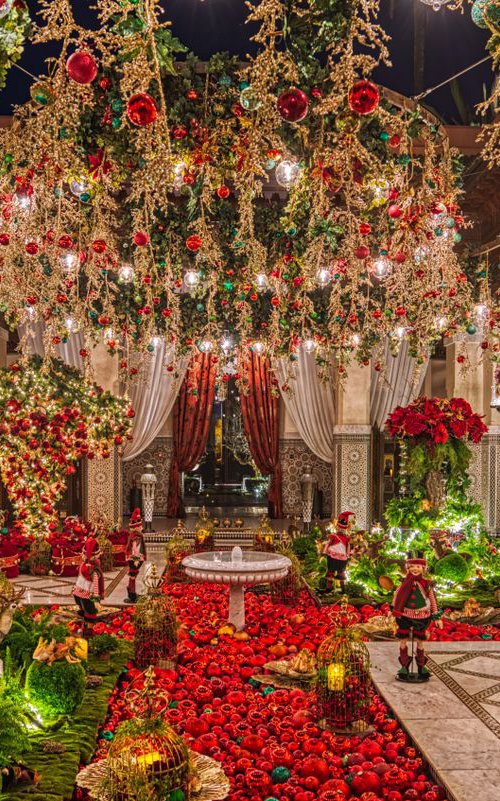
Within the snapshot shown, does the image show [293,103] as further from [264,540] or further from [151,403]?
[151,403]

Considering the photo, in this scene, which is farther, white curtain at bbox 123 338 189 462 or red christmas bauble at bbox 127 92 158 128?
white curtain at bbox 123 338 189 462

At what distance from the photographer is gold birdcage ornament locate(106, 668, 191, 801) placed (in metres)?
2.76

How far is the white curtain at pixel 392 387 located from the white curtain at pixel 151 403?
3006 mm

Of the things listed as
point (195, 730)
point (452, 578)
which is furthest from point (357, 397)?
point (195, 730)

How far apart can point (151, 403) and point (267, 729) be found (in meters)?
8.18

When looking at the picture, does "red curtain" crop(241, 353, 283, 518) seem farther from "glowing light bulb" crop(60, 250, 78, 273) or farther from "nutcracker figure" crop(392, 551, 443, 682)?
"nutcracker figure" crop(392, 551, 443, 682)

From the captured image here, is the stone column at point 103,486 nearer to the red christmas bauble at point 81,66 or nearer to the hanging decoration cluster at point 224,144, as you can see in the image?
the hanging decoration cluster at point 224,144

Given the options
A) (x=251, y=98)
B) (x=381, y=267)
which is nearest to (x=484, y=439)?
(x=381, y=267)

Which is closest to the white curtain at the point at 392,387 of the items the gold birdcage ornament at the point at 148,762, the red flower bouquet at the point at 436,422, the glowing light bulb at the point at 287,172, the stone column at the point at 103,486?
the stone column at the point at 103,486

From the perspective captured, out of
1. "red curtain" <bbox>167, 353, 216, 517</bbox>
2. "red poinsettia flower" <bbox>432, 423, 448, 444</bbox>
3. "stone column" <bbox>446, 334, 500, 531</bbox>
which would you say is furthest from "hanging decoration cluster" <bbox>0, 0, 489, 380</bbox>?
"red curtain" <bbox>167, 353, 216, 517</bbox>

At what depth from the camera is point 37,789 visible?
119 inches

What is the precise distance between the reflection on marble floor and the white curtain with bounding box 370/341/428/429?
4.45 m

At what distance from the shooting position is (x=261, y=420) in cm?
1268

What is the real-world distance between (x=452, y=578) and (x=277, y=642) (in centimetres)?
205
